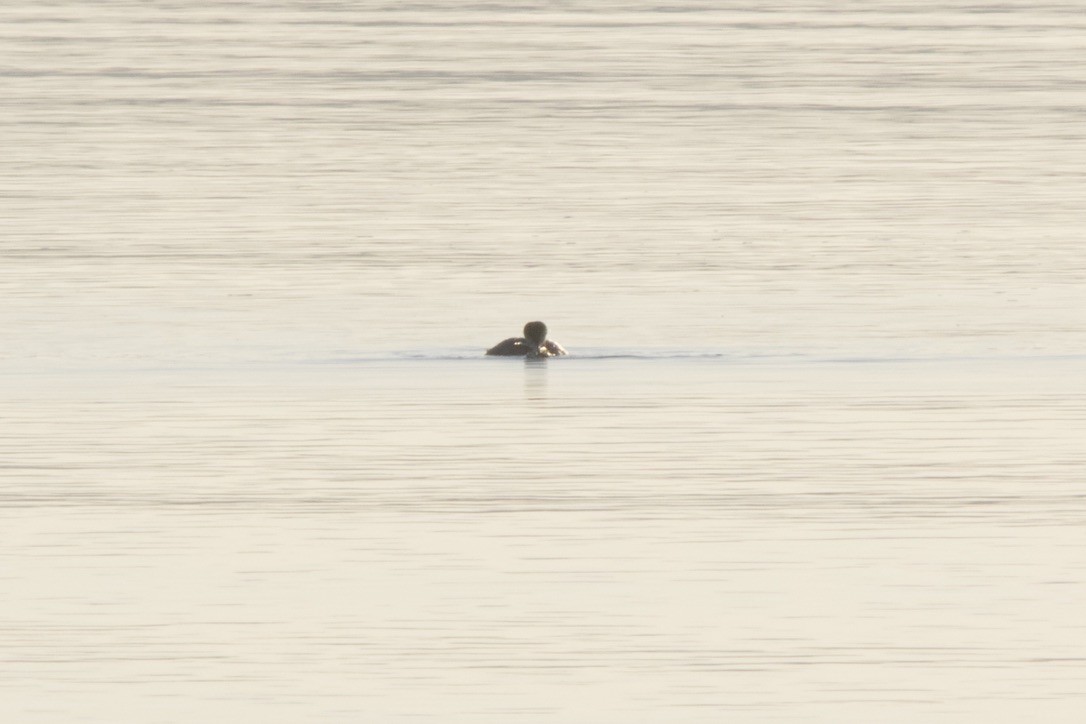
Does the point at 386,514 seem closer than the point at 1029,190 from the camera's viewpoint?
Yes

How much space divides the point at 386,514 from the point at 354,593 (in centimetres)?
202

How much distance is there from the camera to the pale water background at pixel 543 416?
1334 centimetres

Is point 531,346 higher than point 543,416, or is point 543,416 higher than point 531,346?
point 531,346

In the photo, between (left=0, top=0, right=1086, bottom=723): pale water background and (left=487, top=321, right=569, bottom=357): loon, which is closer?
(left=0, top=0, right=1086, bottom=723): pale water background

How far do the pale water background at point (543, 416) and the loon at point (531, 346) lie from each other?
153 mm

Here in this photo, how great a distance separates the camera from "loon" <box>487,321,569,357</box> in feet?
77.5

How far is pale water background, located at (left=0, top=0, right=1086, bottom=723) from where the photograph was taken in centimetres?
1334

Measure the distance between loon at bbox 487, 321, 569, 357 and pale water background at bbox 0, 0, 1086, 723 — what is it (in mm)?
153

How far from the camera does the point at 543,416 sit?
20.7 metres

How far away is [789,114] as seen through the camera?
4941cm

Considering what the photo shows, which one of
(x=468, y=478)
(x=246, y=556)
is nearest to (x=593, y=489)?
(x=468, y=478)

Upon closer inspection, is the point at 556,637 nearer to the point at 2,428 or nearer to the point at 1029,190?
the point at 2,428

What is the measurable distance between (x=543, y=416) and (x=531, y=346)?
117 inches

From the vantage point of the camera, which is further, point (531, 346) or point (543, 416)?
point (531, 346)
